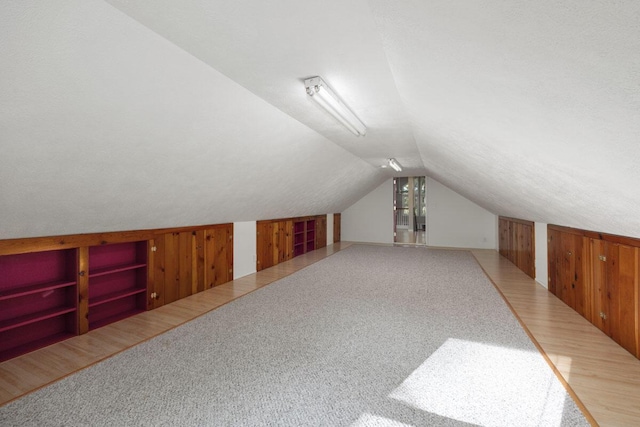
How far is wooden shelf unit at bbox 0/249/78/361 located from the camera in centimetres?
276

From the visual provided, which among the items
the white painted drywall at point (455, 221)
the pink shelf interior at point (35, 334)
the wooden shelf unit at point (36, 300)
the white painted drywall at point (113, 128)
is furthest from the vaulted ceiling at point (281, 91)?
the white painted drywall at point (455, 221)

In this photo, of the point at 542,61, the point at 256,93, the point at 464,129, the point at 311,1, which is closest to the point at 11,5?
the point at 311,1

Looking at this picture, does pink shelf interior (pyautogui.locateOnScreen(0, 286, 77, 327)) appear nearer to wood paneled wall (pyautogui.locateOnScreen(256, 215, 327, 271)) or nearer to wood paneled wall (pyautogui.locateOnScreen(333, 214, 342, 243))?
wood paneled wall (pyautogui.locateOnScreen(256, 215, 327, 271))

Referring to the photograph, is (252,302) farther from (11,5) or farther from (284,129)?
(11,5)

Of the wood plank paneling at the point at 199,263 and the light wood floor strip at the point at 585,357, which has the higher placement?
the wood plank paneling at the point at 199,263

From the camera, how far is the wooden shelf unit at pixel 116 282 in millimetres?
3496

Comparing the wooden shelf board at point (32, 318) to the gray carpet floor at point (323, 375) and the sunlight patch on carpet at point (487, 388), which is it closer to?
the gray carpet floor at point (323, 375)

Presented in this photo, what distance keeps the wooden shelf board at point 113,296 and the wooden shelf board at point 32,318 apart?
243 millimetres

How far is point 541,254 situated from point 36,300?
7.11 m

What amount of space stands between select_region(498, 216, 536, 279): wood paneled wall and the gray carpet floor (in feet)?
6.82

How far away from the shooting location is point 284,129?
353 centimetres

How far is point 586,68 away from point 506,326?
10.2ft

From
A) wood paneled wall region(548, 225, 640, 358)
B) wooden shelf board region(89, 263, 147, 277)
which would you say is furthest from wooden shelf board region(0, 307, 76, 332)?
wood paneled wall region(548, 225, 640, 358)

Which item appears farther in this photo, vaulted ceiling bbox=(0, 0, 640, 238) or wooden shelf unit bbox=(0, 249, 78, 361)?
wooden shelf unit bbox=(0, 249, 78, 361)
